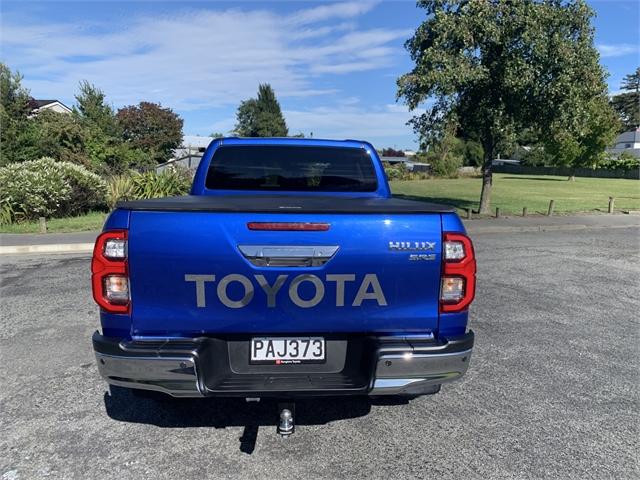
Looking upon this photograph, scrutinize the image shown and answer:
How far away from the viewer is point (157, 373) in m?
2.50

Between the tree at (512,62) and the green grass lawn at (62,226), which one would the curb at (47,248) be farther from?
the tree at (512,62)

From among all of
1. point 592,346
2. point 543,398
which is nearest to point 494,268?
point 592,346

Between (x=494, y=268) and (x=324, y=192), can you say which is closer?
(x=324, y=192)

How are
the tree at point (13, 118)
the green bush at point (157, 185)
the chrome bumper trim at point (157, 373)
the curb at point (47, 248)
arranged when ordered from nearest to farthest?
the chrome bumper trim at point (157, 373)
the curb at point (47, 248)
the green bush at point (157, 185)
the tree at point (13, 118)

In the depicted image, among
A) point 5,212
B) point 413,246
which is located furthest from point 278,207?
point 5,212

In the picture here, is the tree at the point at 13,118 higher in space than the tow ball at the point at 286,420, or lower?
higher

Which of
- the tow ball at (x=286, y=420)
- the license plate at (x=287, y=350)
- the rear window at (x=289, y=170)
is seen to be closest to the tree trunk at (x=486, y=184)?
the rear window at (x=289, y=170)

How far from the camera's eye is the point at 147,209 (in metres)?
2.51

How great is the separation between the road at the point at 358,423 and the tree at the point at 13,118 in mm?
18934

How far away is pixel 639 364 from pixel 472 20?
11.5 metres

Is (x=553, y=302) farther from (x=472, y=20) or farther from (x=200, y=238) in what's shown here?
(x=472, y=20)

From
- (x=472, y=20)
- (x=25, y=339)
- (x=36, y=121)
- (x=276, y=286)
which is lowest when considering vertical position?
(x=25, y=339)

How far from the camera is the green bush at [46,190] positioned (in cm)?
1313

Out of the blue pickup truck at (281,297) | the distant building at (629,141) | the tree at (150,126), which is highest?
the distant building at (629,141)
